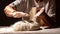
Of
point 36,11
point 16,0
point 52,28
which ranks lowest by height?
point 52,28

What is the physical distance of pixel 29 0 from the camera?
52.4 inches

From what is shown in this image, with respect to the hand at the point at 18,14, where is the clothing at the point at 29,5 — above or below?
above

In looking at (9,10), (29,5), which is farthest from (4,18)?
→ (29,5)

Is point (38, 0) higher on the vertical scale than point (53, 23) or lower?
higher

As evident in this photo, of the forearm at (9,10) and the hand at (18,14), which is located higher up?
the forearm at (9,10)

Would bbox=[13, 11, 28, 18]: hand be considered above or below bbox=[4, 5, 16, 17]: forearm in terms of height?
below

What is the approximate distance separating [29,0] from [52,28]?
29 centimetres

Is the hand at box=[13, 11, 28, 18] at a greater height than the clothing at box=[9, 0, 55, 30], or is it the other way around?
the clothing at box=[9, 0, 55, 30]

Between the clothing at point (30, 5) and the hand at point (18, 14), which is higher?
the clothing at point (30, 5)

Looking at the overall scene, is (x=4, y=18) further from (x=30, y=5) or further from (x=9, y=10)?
(x=30, y=5)

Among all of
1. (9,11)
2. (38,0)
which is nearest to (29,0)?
(38,0)

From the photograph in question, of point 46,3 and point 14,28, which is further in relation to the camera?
point 46,3

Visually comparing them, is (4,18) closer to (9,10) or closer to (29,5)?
(9,10)

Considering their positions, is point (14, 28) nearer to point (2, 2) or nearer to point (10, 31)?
point (10, 31)
